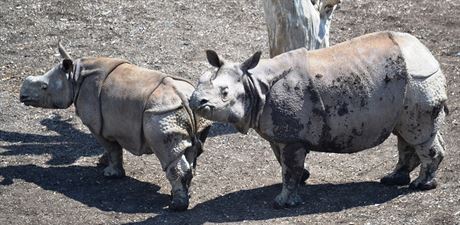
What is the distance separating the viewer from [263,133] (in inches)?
336

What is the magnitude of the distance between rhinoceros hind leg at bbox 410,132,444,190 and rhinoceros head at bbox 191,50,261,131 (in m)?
1.56

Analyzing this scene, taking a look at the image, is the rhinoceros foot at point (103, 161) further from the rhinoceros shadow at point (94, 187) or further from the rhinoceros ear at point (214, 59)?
the rhinoceros ear at point (214, 59)

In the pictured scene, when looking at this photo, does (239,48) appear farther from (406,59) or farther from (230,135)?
(406,59)

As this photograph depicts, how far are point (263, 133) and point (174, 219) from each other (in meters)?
1.01

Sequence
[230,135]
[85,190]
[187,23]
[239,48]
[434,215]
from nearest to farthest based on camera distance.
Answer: [434,215]
[85,190]
[230,135]
[239,48]
[187,23]

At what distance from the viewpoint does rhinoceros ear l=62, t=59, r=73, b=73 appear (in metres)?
9.34

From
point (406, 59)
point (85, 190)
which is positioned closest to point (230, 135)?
point (85, 190)

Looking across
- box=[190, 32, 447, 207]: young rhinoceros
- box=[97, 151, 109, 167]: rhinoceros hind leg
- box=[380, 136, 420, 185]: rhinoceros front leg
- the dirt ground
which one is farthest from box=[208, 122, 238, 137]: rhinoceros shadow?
box=[380, 136, 420, 185]: rhinoceros front leg

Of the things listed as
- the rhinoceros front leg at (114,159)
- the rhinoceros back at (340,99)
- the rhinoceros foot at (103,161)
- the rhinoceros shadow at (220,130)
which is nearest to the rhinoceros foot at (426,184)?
the rhinoceros back at (340,99)

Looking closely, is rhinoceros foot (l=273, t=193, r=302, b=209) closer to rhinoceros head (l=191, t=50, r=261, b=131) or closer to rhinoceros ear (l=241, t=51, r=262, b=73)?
rhinoceros head (l=191, t=50, r=261, b=131)

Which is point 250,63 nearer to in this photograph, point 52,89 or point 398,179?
point 398,179

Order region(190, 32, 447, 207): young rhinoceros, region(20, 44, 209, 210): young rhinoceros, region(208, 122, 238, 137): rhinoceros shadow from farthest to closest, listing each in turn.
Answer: region(208, 122, 238, 137): rhinoceros shadow < region(20, 44, 209, 210): young rhinoceros < region(190, 32, 447, 207): young rhinoceros

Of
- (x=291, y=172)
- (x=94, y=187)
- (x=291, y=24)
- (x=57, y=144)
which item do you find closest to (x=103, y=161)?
(x=94, y=187)

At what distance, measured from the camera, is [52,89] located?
31.2 feet
